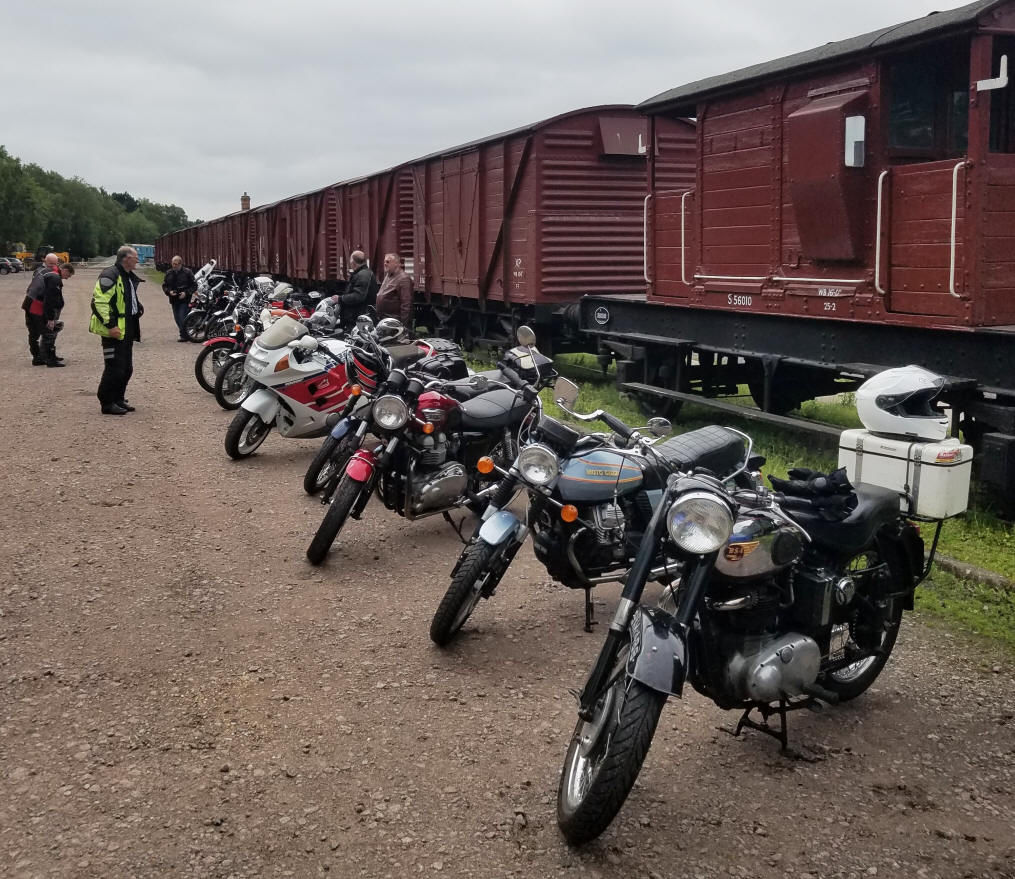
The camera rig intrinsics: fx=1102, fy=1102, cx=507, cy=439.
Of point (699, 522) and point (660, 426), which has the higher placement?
point (660, 426)

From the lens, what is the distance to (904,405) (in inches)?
186

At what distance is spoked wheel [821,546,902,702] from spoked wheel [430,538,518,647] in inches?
53.2

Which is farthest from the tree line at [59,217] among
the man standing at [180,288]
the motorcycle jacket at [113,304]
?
the motorcycle jacket at [113,304]

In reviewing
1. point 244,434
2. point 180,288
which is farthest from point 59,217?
point 244,434

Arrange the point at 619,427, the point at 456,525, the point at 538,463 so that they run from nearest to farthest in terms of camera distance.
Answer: the point at 619,427
the point at 538,463
the point at 456,525

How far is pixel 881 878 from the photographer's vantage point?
2912 mm

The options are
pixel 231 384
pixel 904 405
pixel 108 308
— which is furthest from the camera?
pixel 231 384

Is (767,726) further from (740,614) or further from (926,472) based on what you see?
(926,472)

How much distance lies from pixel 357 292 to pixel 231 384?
8.66 feet

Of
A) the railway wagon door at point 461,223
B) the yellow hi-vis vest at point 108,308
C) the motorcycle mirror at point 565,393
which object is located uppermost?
the railway wagon door at point 461,223

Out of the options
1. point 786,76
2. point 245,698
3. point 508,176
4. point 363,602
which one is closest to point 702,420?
point 786,76

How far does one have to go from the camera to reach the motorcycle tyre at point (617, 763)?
2.95 meters

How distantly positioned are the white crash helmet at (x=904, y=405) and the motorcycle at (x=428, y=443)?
1668 millimetres

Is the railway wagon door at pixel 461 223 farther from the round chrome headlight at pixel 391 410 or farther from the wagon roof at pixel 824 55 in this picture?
the round chrome headlight at pixel 391 410
